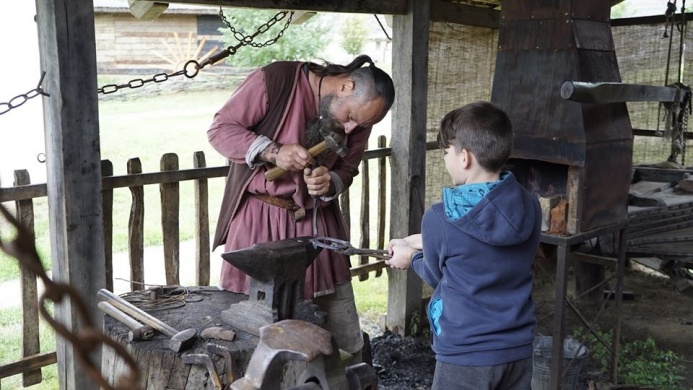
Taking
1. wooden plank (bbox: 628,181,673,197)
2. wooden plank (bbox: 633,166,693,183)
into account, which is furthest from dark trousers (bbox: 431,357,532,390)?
wooden plank (bbox: 633,166,693,183)

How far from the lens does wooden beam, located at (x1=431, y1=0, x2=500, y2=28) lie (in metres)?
5.29

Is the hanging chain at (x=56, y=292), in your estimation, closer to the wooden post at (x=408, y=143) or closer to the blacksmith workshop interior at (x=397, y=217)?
the blacksmith workshop interior at (x=397, y=217)

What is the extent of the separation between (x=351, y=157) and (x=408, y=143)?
6.32 ft

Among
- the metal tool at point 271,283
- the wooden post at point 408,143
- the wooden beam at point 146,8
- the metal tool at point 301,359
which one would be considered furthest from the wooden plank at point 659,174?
the metal tool at point 301,359

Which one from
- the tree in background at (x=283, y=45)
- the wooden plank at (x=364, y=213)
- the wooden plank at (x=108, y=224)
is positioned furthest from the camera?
the tree in background at (x=283, y=45)

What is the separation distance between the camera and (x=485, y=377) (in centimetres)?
249

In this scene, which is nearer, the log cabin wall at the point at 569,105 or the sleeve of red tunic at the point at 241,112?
the sleeve of red tunic at the point at 241,112

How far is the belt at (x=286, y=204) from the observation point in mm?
3141

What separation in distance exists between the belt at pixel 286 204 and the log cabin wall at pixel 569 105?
1499mm

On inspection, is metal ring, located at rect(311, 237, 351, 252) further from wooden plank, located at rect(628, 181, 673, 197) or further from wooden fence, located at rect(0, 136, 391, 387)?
wooden plank, located at rect(628, 181, 673, 197)

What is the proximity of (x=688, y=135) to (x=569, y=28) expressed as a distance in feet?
11.3

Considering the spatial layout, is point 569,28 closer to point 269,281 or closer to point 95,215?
point 269,281

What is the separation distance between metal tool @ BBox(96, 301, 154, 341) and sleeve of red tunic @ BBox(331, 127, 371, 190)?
116 centimetres

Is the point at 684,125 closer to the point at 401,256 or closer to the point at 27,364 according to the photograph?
the point at 401,256
